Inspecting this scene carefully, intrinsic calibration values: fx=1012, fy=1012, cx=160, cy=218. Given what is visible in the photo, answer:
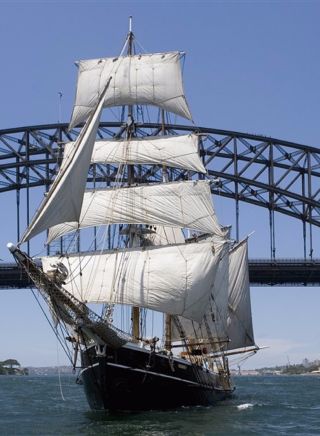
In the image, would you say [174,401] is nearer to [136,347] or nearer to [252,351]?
[136,347]

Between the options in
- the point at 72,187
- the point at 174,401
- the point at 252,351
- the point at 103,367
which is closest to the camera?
the point at 72,187

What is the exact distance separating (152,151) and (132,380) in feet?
49.4

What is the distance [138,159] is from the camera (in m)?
48.9

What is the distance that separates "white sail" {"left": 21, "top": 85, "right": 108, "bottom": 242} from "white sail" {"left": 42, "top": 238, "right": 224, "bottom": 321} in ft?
33.6

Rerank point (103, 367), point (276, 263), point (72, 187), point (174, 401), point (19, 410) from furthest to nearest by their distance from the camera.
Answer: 1. point (276, 263)
2. point (19, 410)
3. point (174, 401)
4. point (103, 367)
5. point (72, 187)

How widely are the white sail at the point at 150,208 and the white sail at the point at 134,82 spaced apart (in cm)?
539

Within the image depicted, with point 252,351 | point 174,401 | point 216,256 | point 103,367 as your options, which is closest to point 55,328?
point 103,367

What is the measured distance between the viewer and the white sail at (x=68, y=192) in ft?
97.9

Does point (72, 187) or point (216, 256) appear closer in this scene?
point (72, 187)

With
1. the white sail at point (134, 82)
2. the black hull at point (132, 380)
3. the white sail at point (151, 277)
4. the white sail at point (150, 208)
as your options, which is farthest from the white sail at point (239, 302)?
the black hull at point (132, 380)

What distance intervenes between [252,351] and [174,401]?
15.5 metres

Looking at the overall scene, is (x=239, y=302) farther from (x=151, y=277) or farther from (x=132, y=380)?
(x=132, y=380)

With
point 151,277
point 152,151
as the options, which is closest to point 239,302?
point 152,151

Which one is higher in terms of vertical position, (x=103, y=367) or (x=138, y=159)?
(x=138, y=159)
